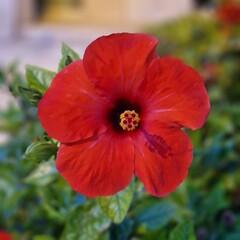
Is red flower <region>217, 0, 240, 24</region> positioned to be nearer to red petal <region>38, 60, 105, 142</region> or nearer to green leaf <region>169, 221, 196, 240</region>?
green leaf <region>169, 221, 196, 240</region>

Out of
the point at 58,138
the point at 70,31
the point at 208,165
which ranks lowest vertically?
the point at 70,31

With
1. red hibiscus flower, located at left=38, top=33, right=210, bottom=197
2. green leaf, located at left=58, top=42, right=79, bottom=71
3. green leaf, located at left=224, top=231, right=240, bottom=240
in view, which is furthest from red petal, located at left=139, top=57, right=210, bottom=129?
green leaf, located at left=224, top=231, right=240, bottom=240

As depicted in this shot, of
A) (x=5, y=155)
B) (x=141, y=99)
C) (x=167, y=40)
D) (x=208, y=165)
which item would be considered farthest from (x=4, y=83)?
(x=167, y=40)

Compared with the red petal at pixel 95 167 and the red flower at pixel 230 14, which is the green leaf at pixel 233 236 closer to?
the red petal at pixel 95 167

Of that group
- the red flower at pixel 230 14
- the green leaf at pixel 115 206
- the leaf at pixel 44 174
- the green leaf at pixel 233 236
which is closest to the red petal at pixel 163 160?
the green leaf at pixel 115 206

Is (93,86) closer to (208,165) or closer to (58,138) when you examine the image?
(58,138)

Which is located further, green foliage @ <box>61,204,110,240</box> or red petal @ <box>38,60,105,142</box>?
green foliage @ <box>61,204,110,240</box>
